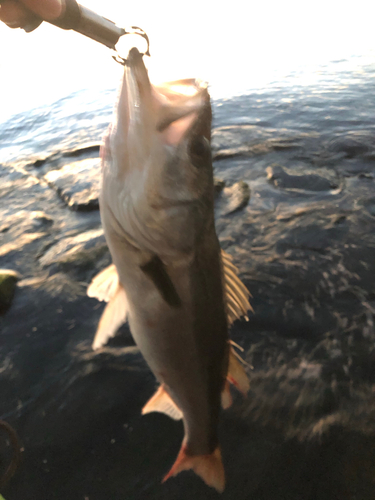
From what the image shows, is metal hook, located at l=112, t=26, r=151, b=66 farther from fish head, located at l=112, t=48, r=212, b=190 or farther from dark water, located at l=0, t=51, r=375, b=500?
dark water, located at l=0, t=51, r=375, b=500

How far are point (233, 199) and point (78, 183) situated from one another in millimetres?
3361

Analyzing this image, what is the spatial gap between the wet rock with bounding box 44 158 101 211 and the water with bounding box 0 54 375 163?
74.2 inches

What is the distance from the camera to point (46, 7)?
1.72 meters

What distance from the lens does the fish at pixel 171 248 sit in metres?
1.33

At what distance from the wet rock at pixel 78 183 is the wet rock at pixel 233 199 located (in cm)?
229

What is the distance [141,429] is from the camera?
2.68m

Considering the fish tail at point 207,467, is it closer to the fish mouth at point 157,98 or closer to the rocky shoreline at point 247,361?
the rocky shoreline at point 247,361

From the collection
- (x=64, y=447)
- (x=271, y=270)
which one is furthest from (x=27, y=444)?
(x=271, y=270)

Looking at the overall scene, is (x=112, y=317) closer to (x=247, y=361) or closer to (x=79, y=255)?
(x=247, y=361)

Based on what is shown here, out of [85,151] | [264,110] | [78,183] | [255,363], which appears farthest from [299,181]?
[85,151]

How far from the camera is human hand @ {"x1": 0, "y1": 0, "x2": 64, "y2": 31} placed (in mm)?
1658

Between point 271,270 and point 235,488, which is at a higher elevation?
point 271,270

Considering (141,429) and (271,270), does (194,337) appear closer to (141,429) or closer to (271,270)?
(141,429)

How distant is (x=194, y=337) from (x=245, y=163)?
5.80 m
